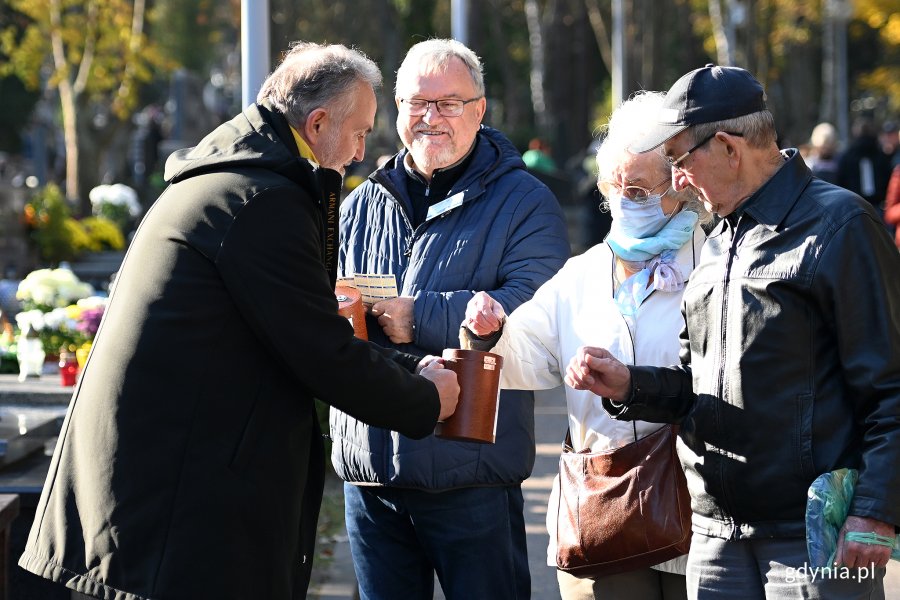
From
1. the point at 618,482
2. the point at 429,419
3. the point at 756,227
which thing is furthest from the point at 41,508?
the point at 756,227

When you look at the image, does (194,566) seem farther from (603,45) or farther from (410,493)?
(603,45)

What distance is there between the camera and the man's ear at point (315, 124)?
121 inches

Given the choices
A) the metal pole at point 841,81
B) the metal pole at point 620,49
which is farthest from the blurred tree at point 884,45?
the metal pole at point 620,49

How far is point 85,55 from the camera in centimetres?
2422

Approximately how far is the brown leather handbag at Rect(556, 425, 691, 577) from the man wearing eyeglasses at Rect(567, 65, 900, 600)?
160 mm

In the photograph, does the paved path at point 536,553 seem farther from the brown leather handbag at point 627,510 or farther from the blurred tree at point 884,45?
the blurred tree at point 884,45

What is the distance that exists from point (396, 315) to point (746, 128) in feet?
3.83

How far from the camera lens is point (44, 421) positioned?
542 centimetres

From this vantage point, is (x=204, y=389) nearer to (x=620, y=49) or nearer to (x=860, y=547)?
(x=860, y=547)

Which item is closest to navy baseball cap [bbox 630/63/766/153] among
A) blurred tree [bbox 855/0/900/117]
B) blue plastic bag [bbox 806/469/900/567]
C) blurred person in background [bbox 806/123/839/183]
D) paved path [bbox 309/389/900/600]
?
blue plastic bag [bbox 806/469/900/567]

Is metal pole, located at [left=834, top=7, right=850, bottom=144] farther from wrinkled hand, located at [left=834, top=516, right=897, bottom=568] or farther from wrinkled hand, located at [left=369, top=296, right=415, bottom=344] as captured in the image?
wrinkled hand, located at [left=834, top=516, right=897, bottom=568]

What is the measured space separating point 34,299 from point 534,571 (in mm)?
3731

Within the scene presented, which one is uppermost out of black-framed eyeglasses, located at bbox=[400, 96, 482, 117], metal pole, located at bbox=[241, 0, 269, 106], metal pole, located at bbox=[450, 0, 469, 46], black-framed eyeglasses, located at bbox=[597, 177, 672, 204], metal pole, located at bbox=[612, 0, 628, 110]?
metal pole, located at bbox=[612, 0, 628, 110]

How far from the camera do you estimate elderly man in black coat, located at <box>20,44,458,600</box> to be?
2857 mm
